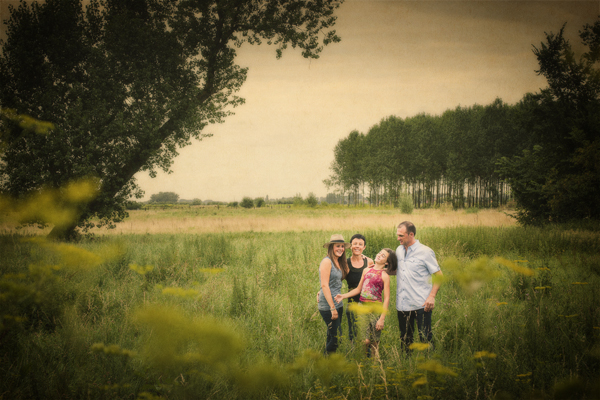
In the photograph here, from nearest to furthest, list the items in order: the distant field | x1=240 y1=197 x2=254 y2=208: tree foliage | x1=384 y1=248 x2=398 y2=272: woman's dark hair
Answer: x1=384 y1=248 x2=398 y2=272: woman's dark hair < the distant field < x1=240 y1=197 x2=254 y2=208: tree foliage

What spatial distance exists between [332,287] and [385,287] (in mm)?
702

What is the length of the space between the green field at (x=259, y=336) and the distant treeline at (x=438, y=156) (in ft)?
132

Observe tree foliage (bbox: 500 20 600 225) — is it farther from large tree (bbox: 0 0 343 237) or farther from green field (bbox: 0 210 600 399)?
large tree (bbox: 0 0 343 237)

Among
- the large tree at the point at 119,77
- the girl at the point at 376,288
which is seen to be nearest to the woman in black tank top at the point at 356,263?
the girl at the point at 376,288

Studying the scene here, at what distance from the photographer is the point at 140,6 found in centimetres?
1366

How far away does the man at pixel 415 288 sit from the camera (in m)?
3.95

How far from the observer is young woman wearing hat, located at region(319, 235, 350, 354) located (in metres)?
3.88

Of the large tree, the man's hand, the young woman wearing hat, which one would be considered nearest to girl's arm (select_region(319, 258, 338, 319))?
the young woman wearing hat

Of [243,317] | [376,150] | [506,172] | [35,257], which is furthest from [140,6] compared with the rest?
[376,150]

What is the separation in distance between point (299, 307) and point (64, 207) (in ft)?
14.7

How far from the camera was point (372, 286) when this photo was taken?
3967 mm

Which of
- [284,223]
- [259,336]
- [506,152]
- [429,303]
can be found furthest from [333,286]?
[506,152]

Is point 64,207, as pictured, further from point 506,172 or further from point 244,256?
point 506,172

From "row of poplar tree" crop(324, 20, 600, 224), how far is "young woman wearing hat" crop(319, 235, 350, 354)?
372 centimetres
